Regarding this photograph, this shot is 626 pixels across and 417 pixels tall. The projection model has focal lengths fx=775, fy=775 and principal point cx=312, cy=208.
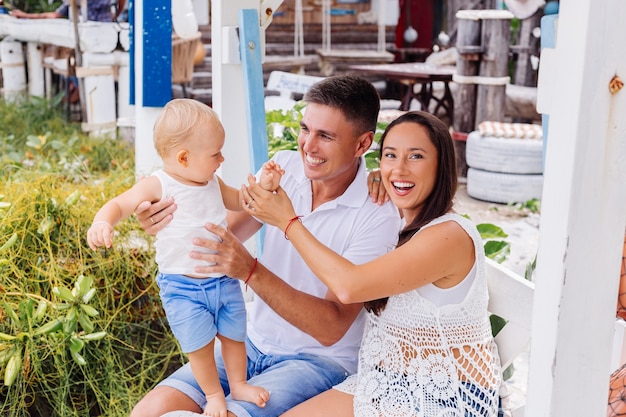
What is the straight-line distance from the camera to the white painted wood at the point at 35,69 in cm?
948

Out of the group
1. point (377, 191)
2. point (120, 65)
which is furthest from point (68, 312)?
point (120, 65)

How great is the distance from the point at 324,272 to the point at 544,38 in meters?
1.41

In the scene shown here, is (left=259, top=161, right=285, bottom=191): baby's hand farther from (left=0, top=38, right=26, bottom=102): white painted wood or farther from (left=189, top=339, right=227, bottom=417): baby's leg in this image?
(left=0, top=38, right=26, bottom=102): white painted wood

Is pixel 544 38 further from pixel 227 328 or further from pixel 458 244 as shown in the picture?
pixel 227 328

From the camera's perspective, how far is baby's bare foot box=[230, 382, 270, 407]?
2.16 metres

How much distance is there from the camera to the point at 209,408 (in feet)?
7.06

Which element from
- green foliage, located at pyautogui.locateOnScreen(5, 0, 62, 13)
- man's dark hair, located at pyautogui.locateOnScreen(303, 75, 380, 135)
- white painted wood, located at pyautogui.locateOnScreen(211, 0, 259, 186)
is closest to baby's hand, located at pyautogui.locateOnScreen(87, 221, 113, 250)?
man's dark hair, located at pyautogui.locateOnScreen(303, 75, 380, 135)

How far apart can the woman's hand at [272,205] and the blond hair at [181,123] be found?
0.62ft

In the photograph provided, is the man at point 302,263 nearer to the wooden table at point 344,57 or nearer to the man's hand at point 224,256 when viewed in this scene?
the man's hand at point 224,256

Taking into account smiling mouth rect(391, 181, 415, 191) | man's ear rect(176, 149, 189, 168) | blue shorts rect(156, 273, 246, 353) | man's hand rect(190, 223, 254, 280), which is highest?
man's ear rect(176, 149, 189, 168)

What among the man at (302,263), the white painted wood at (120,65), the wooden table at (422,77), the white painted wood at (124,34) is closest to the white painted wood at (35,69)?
the white painted wood at (120,65)

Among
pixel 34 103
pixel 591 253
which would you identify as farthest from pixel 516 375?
pixel 34 103

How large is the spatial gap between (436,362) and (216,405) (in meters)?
0.62

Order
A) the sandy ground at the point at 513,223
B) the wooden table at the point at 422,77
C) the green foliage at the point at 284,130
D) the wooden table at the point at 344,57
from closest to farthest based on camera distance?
the green foliage at the point at 284,130 < the sandy ground at the point at 513,223 < the wooden table at the point at 422,77 < the wooden table at the point at 344,57
